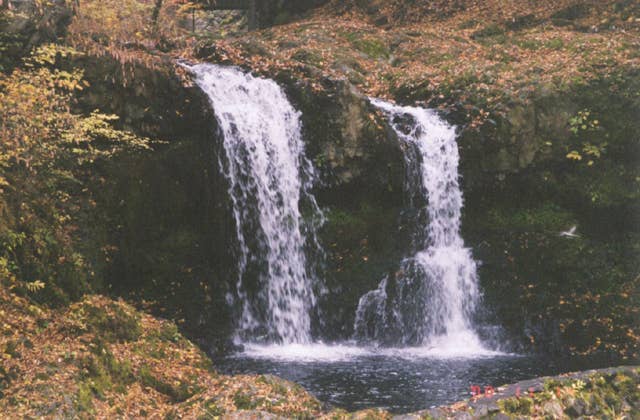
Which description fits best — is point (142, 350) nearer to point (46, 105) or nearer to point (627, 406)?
point (46, 105)

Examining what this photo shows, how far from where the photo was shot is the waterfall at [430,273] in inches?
438

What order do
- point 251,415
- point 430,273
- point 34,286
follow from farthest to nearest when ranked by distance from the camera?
point 430,273, point 34,286, point 251,415

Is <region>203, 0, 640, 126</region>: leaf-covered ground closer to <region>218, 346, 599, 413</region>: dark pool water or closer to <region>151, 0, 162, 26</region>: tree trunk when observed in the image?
<region>151, 0, 162, 26</region>: tree trunk

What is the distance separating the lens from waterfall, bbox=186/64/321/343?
10928 millimetres

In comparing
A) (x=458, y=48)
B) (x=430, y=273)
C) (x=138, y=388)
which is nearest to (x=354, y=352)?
(x=430, y=273)

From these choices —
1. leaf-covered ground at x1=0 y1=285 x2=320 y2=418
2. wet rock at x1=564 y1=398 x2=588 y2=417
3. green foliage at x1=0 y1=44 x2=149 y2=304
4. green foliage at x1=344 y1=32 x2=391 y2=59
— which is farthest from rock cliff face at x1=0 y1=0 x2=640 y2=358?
wet rock at x1=564 y1=398 x2=588 y2=417

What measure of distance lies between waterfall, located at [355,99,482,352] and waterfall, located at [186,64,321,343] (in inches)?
58.1

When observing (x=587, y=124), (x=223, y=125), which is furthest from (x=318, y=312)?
(x=587, y=124)

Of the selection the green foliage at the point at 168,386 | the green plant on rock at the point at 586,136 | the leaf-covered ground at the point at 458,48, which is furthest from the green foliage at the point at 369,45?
the green foliage at the point at 168,386

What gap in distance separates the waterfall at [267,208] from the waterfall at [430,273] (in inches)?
58.1

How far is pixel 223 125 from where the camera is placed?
35.7 ft

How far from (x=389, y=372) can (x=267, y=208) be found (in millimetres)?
3976

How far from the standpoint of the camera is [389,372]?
29.5 ft

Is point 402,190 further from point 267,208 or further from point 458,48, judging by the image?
point 458,48
